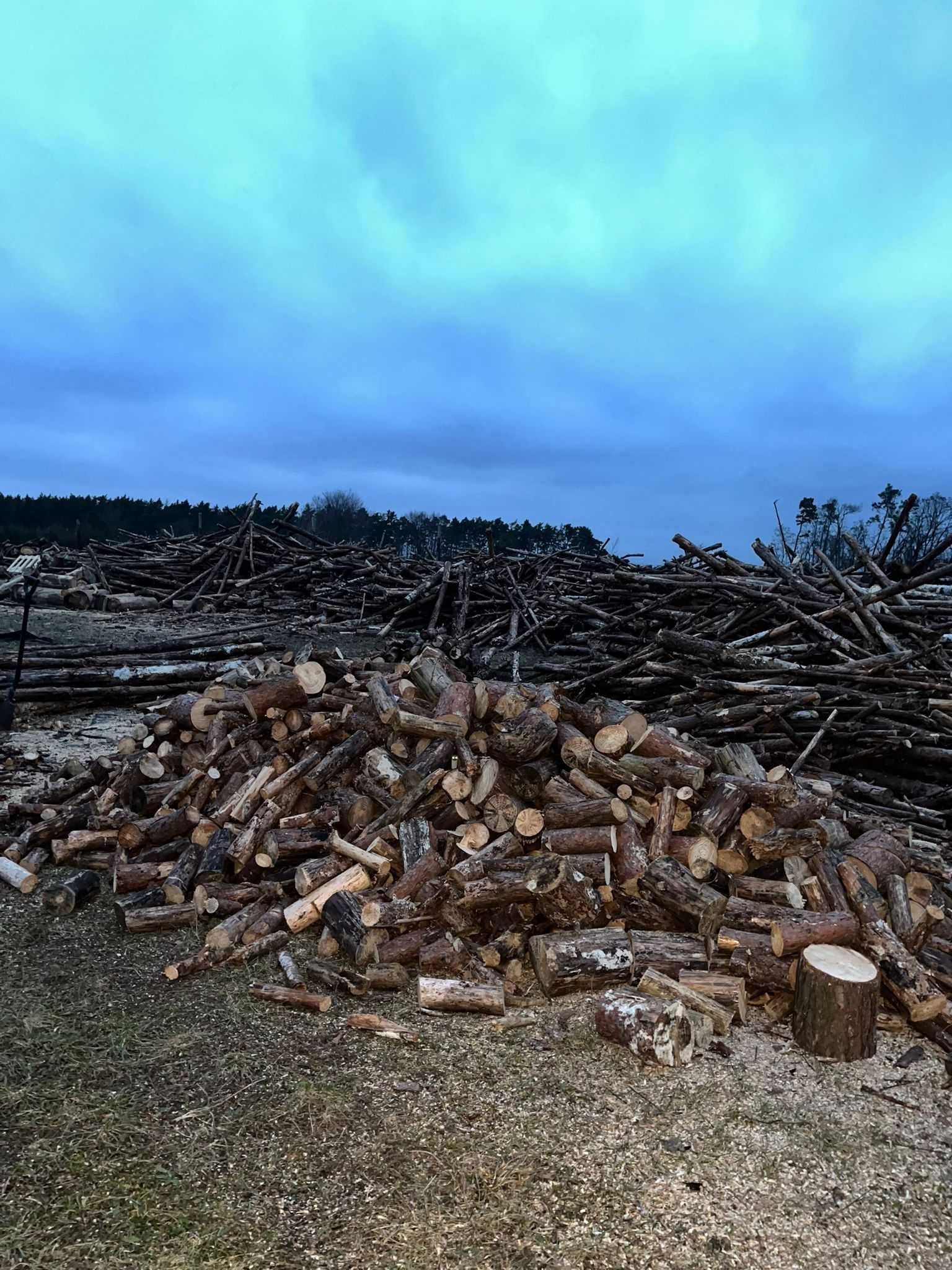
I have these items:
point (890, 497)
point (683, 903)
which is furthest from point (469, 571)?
point (890, 497)

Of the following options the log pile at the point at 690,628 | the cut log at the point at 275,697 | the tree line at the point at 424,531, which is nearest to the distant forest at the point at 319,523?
the tree line at the point at 424,531

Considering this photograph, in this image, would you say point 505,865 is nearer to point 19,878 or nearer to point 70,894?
point 70,894

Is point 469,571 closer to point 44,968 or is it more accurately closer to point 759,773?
point 759,773

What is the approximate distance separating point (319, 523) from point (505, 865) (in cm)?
3772

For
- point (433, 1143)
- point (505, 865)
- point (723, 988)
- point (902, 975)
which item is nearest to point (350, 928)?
point (505, 865)

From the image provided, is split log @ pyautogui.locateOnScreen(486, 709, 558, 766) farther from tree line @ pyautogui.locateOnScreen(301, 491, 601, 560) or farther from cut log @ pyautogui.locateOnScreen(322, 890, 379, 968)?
tree line @ pyautogui.locateOnScreen(301, 491, 601, 560)

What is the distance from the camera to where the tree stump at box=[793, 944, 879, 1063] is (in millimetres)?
4102

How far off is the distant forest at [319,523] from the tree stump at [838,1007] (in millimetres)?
33393

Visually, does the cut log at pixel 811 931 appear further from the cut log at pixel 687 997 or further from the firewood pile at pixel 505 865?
the cut log at pixel 687 997

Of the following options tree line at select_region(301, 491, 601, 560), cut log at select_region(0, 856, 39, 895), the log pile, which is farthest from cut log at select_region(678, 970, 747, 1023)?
tree line at select_region(301, 491, 601, 560)

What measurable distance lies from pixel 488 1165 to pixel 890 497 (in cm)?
4173

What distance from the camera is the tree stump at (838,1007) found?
13.5 feet

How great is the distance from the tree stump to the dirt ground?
103 millimetres

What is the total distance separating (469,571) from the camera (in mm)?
19609
